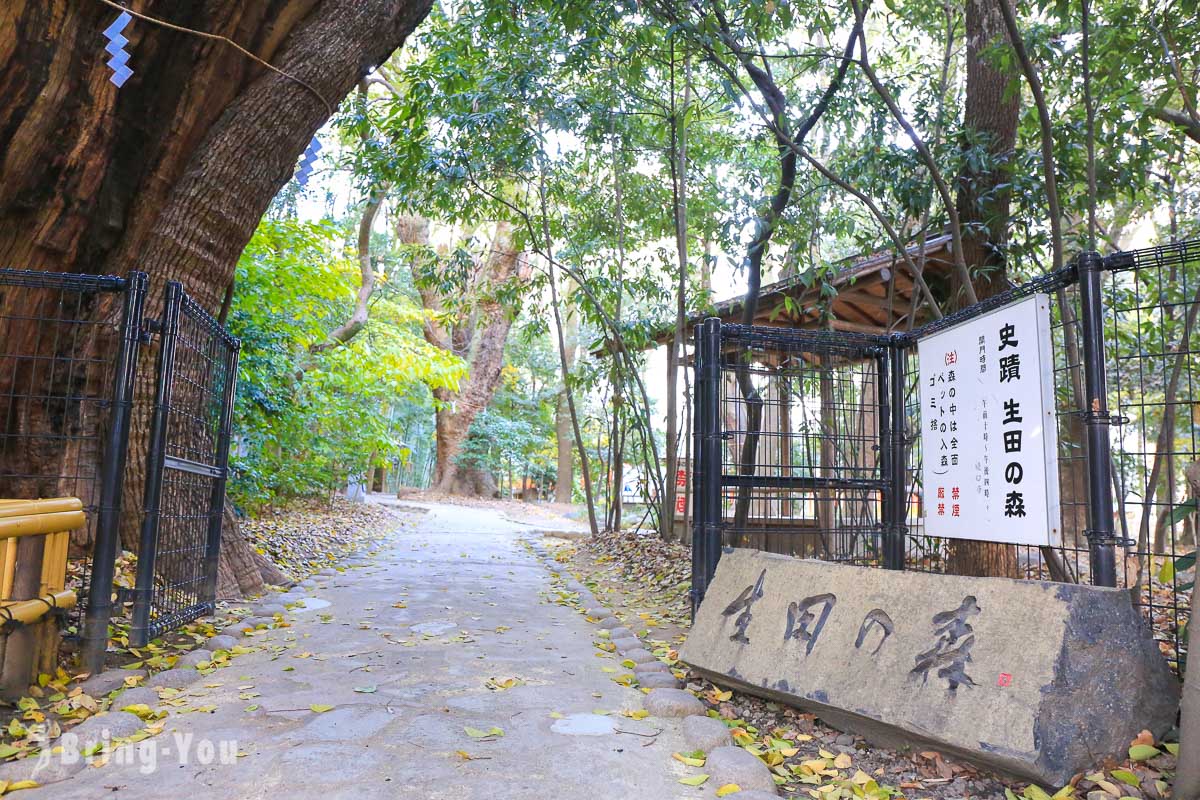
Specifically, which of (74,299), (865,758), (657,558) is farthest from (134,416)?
(657,558)

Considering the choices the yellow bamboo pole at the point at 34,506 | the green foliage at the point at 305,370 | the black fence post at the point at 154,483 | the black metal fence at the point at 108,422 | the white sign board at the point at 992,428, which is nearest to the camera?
the yellow bamboo pole at the point at 34,506

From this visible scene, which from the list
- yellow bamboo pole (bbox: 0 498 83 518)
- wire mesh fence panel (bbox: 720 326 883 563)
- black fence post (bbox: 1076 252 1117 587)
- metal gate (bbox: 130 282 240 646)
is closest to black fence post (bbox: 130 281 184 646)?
metal gate (bbox: 130 282 240 646)

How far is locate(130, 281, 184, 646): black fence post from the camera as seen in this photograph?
397 cm

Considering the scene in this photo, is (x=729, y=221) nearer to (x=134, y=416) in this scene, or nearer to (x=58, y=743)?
(x=134, y=416)

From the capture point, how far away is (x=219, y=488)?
206 inches

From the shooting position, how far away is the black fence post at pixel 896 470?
4.80 meters

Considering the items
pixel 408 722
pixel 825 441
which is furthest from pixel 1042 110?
pixel 408 722

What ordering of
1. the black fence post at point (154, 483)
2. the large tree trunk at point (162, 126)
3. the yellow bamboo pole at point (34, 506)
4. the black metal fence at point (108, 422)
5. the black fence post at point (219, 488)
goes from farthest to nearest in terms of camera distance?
the black fence post at point (219, 488) < the large tree trunk at point (162, 126) < the black metal fence at point (108, 422) < the black fence post at point (154, 483) < the yellow bamboo pole at point (34, 506)

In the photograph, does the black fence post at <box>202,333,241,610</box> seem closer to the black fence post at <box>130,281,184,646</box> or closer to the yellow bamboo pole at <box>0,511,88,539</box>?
the black fence post at <box>130,281,184,646</box>

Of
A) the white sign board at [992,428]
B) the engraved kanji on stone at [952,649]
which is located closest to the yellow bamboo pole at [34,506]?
the engraved kanji on stone at [952,649]

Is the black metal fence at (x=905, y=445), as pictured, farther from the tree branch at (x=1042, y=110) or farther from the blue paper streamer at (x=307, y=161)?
the blue paper streamer at (x=307, y=161)

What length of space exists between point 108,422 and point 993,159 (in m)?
6.43

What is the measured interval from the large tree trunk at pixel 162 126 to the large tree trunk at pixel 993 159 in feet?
15.2

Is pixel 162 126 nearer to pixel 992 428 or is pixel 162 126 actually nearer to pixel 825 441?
pixel 825 441
